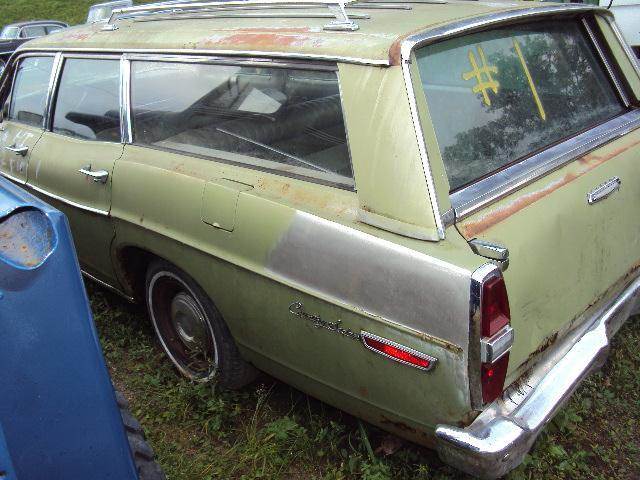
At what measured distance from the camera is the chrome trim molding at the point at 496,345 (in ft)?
5.94

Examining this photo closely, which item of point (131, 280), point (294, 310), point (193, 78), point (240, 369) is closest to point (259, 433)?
point (240, 369)

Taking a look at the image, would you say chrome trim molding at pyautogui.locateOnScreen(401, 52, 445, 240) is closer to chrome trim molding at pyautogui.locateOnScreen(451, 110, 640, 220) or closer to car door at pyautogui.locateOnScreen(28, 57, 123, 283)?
chrome trim molding at pyautogui.locateOnScreen(451, 110, 640, 220)

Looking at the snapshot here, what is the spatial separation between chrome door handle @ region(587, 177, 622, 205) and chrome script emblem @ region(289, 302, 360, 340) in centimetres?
97

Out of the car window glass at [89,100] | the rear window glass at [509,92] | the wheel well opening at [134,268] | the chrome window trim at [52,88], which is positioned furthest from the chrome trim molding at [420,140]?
the chrome window trim at [52,88]

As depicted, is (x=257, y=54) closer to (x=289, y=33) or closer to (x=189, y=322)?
(x=289, y=33)

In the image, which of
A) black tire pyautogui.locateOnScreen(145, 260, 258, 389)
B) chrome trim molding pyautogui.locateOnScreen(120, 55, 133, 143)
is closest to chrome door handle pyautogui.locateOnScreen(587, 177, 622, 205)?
black tire pyautogui.locateOnScreen(145, 260, 258, 389)

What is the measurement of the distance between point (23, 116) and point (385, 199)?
9.17 feet

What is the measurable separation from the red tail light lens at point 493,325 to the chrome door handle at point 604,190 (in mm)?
623

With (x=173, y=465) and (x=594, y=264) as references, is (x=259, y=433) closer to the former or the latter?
(x=173, y=465)

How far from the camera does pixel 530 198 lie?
2.10 meters

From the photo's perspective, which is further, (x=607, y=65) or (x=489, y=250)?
(x=607, y=65)

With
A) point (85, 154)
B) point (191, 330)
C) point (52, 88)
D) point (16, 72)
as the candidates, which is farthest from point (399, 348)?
point (16, 72)

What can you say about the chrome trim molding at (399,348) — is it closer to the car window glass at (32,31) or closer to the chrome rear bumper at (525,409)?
the chrome rear bumper at (525,409)

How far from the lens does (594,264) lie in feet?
7.43
